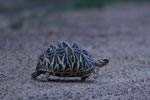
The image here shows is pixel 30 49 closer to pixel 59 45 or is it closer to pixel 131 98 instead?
pixel 59 45

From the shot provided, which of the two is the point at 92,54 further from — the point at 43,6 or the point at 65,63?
the point at 43,6

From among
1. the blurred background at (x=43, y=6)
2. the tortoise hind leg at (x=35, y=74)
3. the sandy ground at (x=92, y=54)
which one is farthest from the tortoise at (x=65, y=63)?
the blurred background at (x=43, y=6)

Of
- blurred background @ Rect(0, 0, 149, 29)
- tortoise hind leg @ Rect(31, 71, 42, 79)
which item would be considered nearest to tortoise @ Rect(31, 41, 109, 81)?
tortoise hind leg @ Rect(31, 71, 42, 79)

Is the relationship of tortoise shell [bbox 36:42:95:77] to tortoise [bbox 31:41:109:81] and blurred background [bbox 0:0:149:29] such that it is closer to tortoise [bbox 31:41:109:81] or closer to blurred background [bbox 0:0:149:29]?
tortoise [bbox 31:41:109:81]

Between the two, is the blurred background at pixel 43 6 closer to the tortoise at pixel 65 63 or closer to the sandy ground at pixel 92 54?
the sandy ground at pixel 92 54

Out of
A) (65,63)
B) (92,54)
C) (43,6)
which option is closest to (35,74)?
(65,63)

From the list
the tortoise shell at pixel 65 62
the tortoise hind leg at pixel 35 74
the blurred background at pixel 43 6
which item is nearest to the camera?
the tortoise shell at pixel 65 62
